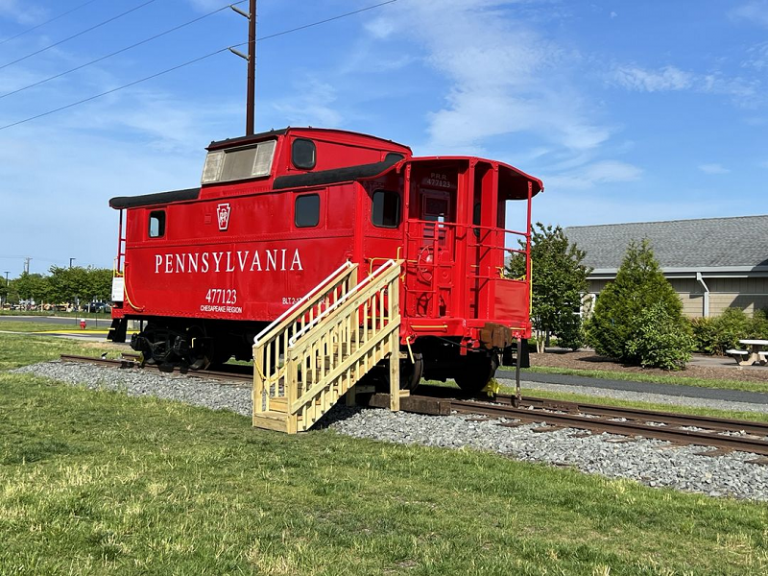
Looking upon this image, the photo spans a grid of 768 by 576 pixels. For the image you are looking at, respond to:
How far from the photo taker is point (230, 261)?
42.1 ft

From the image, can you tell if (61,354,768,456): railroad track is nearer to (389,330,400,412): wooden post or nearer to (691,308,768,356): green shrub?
(389,330,400,412): wooden post

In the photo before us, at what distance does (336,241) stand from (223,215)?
3093 mm

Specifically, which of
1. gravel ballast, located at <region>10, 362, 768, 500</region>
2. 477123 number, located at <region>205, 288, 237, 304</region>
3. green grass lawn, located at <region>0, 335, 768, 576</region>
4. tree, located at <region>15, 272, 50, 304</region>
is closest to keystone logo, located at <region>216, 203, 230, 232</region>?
477123 number, located at <region>205, 288, 237, 304</region>

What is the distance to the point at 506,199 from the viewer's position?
11953mm

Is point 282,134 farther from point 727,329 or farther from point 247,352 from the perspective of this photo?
point 727,329

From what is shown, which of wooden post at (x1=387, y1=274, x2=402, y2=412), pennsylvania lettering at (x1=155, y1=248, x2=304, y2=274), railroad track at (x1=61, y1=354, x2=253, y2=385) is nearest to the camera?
wooden post at (x1=387, y1=274, x2=402, y2=412)

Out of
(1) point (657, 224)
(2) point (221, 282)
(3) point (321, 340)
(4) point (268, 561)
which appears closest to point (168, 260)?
(2) point (221, 282)

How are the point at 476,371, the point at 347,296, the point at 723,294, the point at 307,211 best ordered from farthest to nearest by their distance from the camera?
the point at 723,294
the point at 476,371
the point at 307,211
the point at 347,296

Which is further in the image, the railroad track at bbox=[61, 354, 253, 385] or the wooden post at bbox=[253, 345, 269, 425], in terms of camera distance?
the railroad track at bbox=[61, 354, 253, 385]

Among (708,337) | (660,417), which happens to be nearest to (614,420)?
(660,417)

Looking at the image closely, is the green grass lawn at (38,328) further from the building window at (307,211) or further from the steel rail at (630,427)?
the steel rail at (630,427)

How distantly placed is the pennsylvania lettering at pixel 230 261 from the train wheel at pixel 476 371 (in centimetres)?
306

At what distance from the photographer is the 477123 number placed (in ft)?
42.1

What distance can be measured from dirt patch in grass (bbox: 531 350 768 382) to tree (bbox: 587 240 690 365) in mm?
526
